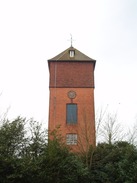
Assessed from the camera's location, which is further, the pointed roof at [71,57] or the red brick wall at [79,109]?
the pointed roof at [71,57]

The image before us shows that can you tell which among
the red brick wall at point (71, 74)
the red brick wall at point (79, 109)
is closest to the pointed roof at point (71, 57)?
the red brick wall at point (71, 74)

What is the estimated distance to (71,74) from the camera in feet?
104

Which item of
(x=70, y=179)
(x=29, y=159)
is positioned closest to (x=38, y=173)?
(x=29, y=159)

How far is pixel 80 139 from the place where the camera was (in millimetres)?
27844

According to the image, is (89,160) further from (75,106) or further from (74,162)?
(75,106)

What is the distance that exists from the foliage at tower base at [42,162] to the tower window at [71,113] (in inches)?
417

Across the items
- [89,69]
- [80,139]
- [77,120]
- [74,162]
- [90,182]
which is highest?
[89,69]

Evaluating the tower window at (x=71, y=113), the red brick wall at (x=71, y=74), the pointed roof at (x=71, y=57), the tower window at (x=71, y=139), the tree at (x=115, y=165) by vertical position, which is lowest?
the tree at (x=115, y=165)

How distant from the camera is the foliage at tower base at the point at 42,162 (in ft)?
51.5

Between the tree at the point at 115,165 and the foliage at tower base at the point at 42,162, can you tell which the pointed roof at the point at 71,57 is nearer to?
the tree at the point at 115,165

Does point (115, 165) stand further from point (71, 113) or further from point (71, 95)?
point (71, 95)

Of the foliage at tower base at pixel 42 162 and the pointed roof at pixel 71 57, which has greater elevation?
the pointed roof at pixel 71 57

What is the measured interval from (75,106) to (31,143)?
14.0 m

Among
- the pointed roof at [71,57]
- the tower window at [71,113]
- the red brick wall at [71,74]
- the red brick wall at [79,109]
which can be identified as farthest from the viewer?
the pointed roof at [71,57]
